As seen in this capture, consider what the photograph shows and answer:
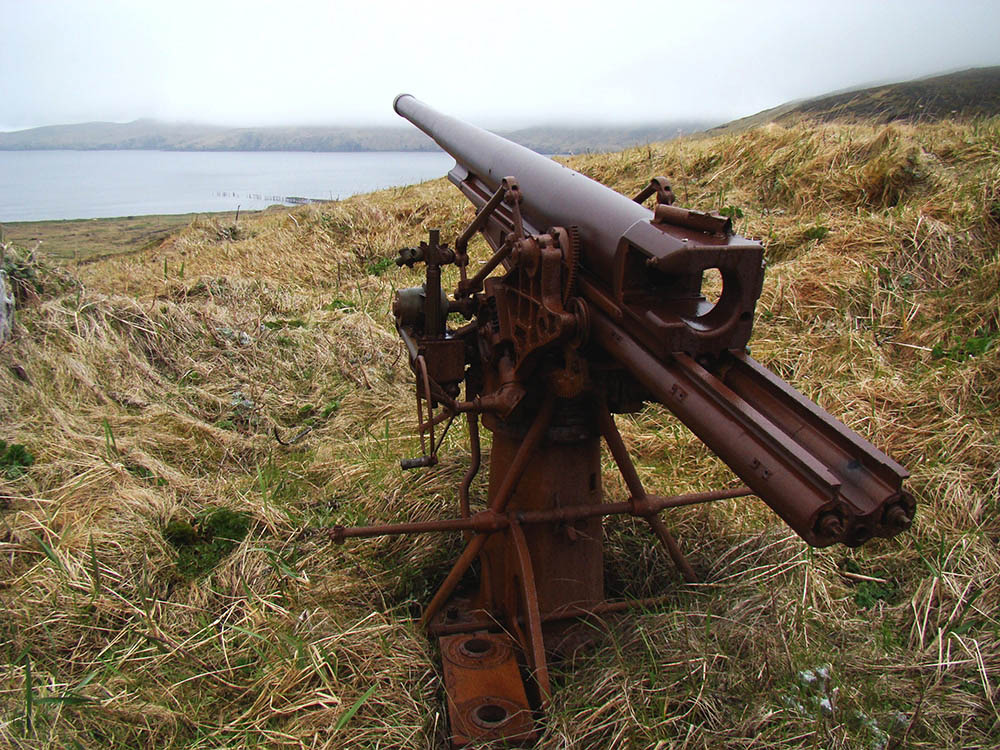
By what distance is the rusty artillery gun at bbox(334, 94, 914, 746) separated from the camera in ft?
6.19

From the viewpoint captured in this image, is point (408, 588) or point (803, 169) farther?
point (803, 169)

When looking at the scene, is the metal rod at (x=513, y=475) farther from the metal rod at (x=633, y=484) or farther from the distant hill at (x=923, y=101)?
the distant hill at (x=923, y=101)

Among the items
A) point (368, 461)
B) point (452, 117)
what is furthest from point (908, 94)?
point (368, 461)

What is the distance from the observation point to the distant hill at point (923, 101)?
827 cm

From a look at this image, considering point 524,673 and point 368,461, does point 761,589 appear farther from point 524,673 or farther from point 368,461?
point 368,461

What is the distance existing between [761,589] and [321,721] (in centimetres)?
179

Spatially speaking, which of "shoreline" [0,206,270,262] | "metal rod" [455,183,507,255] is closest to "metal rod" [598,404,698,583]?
"metal rod" [455,183,507,255]

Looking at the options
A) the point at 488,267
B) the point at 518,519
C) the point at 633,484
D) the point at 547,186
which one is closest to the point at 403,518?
the point at 518,519

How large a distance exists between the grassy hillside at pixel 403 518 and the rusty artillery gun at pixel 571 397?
0.72 feet

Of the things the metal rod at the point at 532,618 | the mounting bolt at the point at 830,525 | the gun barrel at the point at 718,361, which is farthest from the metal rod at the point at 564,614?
the mounting bolt at the point at 830,525

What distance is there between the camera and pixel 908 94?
980 centimetres

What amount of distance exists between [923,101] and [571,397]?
8.30 metres

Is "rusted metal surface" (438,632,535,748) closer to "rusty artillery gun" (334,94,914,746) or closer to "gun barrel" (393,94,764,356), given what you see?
"rusty artillery gun" (334,94,914,746)

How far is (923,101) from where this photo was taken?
8945mm
